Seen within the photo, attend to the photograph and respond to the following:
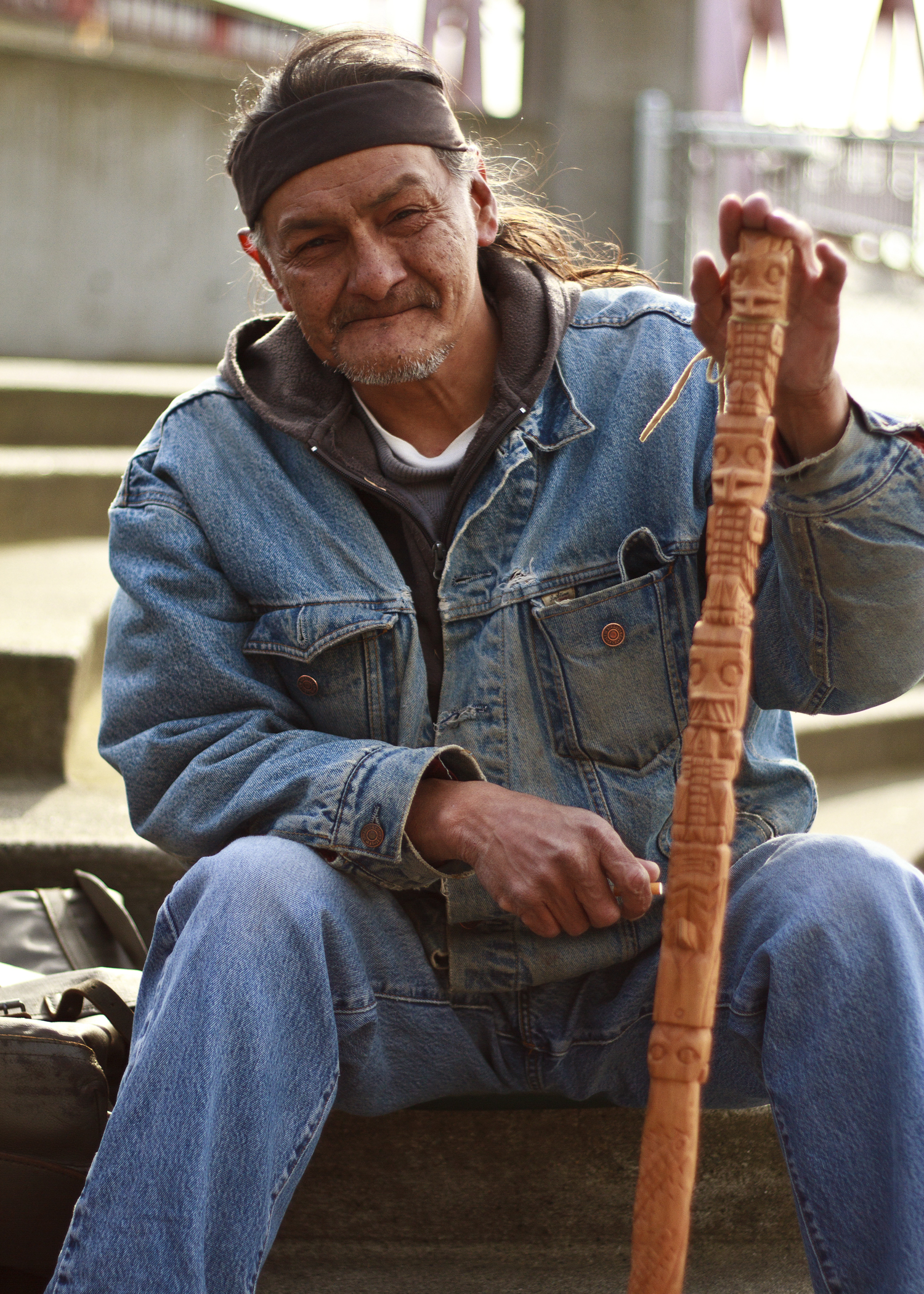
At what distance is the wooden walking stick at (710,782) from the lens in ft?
3.63

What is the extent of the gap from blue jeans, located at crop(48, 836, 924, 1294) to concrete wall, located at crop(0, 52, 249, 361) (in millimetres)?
4548

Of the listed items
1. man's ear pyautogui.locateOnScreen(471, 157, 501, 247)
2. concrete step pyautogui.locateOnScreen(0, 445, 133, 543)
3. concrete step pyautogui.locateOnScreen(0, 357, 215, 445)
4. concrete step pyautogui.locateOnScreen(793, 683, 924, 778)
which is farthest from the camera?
concrete step pyautogui.locateOnScreen(0, 357, 215, 445)

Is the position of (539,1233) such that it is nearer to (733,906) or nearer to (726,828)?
(733,906)

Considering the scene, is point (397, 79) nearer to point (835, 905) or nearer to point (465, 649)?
point (465, 649)

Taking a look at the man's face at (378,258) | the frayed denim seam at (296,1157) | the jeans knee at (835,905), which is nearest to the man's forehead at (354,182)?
the man's face at (378,258)

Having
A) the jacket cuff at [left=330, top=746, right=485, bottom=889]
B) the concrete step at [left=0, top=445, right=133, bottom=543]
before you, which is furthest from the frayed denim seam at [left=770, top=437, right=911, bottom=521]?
the concrete step at [left=0, top=445, right=133, bottom=543]

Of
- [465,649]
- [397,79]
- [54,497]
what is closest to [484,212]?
[397,79]

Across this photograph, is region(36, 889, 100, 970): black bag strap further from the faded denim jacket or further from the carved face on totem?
the carved face on totem

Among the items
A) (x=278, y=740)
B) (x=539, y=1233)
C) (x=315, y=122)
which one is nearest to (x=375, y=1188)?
(x=539, y=1233)

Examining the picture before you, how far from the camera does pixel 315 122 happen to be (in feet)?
5.56

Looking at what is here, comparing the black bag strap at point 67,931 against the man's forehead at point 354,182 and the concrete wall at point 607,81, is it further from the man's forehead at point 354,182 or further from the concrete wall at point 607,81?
the concrete wall at point 607,81

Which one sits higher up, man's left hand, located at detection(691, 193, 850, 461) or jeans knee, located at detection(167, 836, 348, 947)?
man's left hand, located at detection(691, 193, 850, 461)

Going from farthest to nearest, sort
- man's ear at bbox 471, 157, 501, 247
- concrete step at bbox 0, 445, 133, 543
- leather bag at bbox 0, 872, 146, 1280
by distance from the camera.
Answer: concrete step at bbox 0, 445, 133, 543 → man's ear at bbox 471, 157, 501, 247 → leather bag at bbox 0, 872, 146, 1280

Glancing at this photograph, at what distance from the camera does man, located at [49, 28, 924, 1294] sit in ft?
4.24
